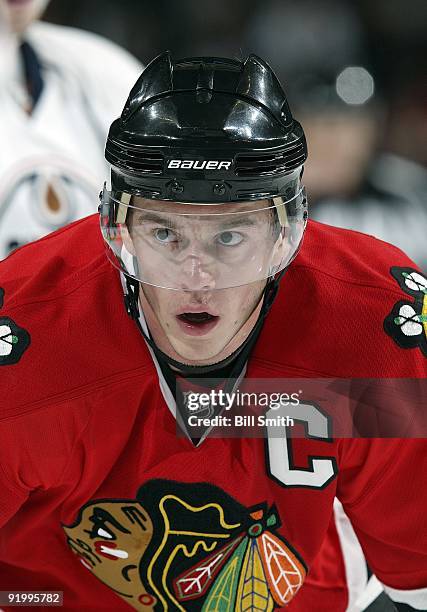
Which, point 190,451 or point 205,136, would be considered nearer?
point 205,136

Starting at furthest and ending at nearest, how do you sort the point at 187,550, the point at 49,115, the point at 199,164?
the point at 49,115 → the point at 187,550 → the point at 199,164

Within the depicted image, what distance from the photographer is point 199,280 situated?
1.08m

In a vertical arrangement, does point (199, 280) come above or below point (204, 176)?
below

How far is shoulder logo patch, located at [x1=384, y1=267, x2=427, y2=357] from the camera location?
1182 mm

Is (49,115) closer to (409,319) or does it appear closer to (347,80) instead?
(347,80)

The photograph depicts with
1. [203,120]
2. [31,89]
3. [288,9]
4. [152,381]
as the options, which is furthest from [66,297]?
[288,9]

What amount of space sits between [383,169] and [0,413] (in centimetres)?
154

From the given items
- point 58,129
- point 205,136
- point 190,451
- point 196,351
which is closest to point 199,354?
point 196,351

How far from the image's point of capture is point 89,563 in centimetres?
134

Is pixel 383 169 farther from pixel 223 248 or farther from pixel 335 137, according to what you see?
pixel 223 248

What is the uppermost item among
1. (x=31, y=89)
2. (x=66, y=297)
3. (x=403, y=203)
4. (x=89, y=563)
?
(x=31, y=89)

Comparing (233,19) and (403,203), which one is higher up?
(233,19)

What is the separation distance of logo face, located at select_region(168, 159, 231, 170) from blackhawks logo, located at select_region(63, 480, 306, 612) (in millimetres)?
380

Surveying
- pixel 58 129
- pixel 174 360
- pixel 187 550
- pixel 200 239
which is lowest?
pixel 187 550
